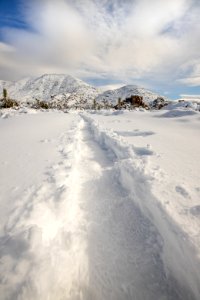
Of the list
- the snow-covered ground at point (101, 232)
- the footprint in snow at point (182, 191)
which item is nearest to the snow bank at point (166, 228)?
the snow-covered ground at point (101, 232)

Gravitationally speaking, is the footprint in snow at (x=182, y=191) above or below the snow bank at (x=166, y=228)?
above

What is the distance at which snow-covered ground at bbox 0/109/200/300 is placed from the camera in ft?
4.68

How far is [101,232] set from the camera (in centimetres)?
206

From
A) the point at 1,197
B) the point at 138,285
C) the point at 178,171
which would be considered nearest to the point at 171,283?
the point at 138,285

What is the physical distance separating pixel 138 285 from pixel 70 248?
0.62m

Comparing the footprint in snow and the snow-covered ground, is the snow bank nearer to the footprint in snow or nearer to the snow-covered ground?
the snow-covered ground

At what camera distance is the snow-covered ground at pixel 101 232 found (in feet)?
4.68

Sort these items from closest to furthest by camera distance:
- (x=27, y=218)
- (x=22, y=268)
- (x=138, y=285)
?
(x=22, y=268) < (x=138, y=285) < (x=27, y=218)

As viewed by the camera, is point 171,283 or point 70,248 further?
point 70,248

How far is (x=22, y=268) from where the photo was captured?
53.8 inches

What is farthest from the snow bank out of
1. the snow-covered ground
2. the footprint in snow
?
the footprint in snow

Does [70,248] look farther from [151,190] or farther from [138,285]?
[151,190]

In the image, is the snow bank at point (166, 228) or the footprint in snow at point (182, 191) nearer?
the snow bank at point (166, 228)

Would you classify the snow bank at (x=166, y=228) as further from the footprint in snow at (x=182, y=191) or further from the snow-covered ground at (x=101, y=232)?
the footprint in snow at (x=182, y=191)
